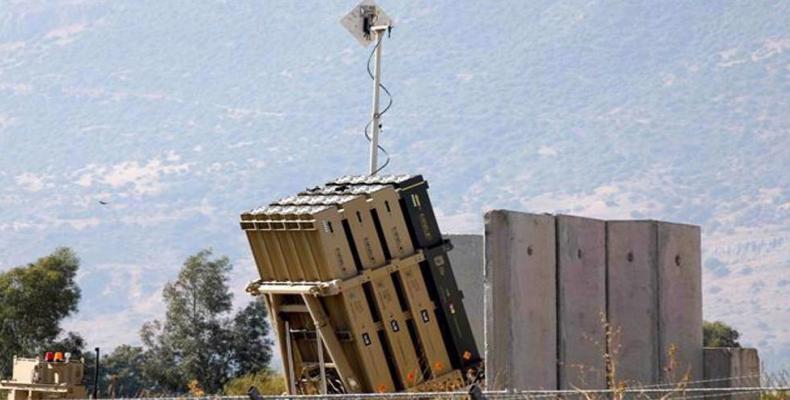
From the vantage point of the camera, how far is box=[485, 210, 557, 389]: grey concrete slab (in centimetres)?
1683

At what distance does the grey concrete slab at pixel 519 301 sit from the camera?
16828mm

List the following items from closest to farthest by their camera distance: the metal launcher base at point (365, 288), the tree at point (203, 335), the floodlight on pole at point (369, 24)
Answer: the metal launcher base at point (365, 288)
the floodlight on pole at point (369, 24)
the tree at point (203, 335)

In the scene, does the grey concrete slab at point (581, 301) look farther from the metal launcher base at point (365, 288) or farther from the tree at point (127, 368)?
the tree at point (127, 368)

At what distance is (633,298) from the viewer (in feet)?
59.8

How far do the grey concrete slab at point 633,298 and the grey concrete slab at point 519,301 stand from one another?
0.88 m

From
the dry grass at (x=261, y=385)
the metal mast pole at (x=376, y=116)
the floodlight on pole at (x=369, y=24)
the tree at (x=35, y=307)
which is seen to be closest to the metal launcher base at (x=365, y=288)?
the dry grass at (x=261, y=385)

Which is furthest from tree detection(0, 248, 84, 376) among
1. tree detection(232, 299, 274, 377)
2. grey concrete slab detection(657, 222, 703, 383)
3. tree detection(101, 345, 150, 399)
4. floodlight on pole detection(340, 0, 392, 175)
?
grey concrete slab detection(657, 222, 703, 383)

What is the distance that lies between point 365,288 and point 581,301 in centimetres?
289

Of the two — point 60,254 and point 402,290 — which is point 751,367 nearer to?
point 402,290

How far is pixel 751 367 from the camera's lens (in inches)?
738

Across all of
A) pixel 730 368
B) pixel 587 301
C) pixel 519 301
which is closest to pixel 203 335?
pixel 730 368

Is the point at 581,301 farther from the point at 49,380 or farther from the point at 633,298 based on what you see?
the point at 49,380

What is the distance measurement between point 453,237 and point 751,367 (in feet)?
14.0

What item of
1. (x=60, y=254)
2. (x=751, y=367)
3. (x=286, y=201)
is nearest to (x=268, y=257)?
(x=286, y=201)
